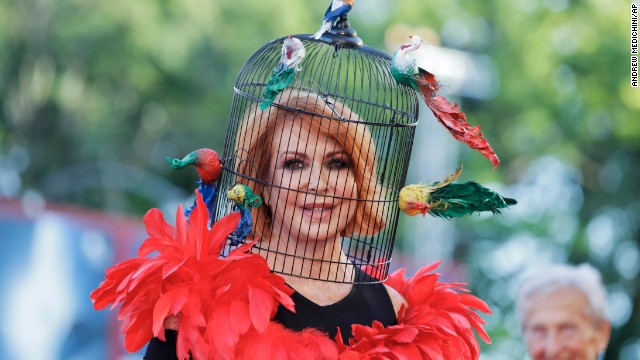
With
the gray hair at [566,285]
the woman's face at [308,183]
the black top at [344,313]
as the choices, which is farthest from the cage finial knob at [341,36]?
the gray hair at [566,285]

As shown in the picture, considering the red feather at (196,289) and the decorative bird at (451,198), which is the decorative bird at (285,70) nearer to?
the red feather at (196,289)

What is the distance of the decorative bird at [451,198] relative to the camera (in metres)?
3.20

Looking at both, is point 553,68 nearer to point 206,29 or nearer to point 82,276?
point 206,29

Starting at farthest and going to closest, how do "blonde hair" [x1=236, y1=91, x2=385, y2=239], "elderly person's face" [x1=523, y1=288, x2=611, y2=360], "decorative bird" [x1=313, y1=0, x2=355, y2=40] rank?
"elderly person's face" [x1=523, y1=288, x2=611, y2=360] < "decorative bird" [x1=313, y1=0, x2=355, y2=40] < "blonde hair" [x1=236, y1=91, x2=385, y2=239]

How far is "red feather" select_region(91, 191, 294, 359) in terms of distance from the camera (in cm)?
292

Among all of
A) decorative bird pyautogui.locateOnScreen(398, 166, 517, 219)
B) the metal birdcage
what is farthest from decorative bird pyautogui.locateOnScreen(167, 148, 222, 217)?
decorative bird pyautogui.locateOnScreen(398, 166, 517, 219)

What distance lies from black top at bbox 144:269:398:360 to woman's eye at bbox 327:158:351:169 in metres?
0.35

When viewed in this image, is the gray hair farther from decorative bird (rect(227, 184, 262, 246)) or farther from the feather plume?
decorative bird (rect(227, 184, 262, 246))

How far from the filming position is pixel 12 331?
695 cm

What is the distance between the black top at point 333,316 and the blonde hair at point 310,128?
0.80 ft

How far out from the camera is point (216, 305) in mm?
2980

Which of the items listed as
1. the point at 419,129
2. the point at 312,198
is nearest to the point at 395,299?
the point at 312,198

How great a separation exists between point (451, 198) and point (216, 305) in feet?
2.48

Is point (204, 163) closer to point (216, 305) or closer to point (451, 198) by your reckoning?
point (216, 305)
